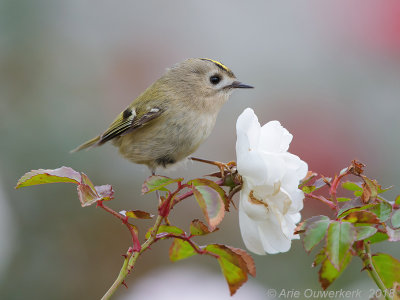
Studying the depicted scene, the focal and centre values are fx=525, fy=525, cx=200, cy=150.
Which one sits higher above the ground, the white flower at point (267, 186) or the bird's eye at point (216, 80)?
the white flower at point (267, 186)

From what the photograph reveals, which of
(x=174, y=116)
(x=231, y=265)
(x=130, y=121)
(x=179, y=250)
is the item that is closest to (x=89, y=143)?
(x=130, y=121)

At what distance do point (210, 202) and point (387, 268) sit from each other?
25 cm

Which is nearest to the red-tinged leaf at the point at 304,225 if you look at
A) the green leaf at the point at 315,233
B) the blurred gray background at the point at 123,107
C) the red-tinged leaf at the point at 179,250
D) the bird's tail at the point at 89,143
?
the green leaf at the point at 315,233

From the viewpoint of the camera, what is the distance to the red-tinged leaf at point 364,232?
0.56 metres

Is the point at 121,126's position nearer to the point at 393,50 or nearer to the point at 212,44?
the point at 393,50

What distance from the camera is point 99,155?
2229 mm

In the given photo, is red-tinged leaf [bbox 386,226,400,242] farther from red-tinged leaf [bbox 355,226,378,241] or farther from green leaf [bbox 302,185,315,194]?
green leaf [bbox 302,185,315,194]

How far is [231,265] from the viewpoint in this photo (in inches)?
26.4

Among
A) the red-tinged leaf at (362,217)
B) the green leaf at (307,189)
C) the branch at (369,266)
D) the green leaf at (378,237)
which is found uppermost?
the red-tinged leaf at (362,217)

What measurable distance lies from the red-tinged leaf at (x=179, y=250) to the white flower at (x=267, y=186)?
0.33ft

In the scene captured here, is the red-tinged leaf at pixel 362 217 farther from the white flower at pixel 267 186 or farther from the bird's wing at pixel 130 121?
the bird's wing at pixel 130 121

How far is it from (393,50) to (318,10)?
1058mm

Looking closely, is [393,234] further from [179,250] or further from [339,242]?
[179,250]

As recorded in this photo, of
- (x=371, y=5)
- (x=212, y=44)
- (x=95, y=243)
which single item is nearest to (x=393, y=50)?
(x=371, y=5)
